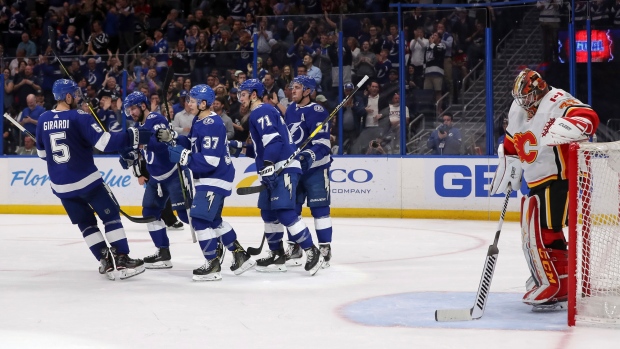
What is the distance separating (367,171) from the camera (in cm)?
1019

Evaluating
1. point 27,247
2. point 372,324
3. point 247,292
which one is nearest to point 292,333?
point 372,324

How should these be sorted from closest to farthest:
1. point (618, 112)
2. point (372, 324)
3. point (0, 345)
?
1. point (0, 345)
2. point (372, 324)
3. point (618, 112)

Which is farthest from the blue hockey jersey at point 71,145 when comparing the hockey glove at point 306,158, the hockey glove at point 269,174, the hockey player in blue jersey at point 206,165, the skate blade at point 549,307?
the skate blade at point 549,307

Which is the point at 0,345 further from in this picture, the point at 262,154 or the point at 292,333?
the point at 262,154

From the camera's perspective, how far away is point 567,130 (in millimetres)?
4262

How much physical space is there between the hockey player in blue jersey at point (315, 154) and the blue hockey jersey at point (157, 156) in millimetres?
872

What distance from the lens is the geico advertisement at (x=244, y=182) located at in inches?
400

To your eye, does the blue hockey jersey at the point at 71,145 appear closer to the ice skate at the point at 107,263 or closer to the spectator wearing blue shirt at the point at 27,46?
the ice skate at the point at 107,263

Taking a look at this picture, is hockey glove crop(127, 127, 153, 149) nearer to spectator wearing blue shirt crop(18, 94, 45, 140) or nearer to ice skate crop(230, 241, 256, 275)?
ice skate crop(230, 241, 256, 275)

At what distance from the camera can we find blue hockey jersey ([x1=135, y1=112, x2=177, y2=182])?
6.32 metres

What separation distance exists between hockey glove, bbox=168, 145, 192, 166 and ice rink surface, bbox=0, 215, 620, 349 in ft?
2.49

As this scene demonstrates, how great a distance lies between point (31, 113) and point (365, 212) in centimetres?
414

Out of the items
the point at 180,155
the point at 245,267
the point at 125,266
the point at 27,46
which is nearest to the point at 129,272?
the point at 125,266

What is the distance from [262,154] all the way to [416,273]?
4.21 ft
